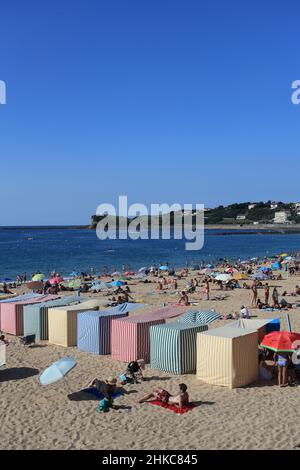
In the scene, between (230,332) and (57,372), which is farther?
(230,332)

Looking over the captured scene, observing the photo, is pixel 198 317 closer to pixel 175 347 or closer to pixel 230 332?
pixel 175 347

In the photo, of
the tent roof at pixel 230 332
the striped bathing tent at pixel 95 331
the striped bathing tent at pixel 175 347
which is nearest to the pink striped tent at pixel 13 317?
the striped bathing tent at pixel 95 331

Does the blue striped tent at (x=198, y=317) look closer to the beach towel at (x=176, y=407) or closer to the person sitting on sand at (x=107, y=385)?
the person sitting on sand at (x=107, y=385)

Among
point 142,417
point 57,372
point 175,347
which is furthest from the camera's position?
point 175,347

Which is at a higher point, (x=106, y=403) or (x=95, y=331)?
(x=95, y=331)

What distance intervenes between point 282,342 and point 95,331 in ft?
16.1

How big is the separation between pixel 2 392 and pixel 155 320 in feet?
13.0

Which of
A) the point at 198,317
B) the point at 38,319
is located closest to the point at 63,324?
the point at 38,319

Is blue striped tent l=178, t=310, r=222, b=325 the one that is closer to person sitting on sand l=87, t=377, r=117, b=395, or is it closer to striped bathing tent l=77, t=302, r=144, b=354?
striped bathing tent l=77, t=302, r=144, b=354

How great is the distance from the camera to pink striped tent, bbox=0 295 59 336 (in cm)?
1547

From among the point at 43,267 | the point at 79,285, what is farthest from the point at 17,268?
the point at 79,285

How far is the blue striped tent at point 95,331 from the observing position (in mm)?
12701

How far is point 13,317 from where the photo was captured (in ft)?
51.0
